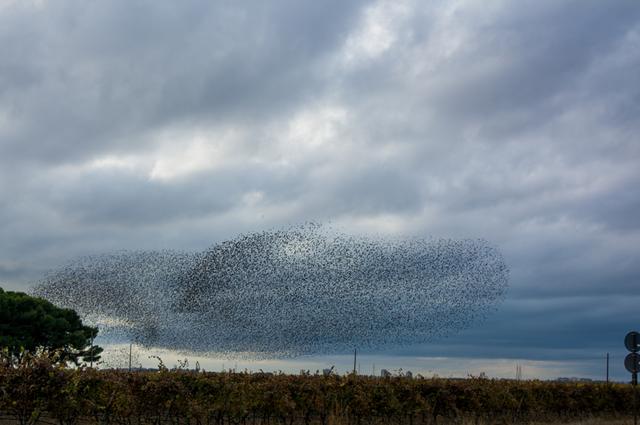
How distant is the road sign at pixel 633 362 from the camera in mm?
28141

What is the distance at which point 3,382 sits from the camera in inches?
653

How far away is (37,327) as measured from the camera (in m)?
45.7

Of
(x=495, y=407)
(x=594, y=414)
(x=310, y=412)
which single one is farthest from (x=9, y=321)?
(x=594, y=414)

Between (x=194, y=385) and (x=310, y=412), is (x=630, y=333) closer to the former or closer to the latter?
(x=310, y=412)

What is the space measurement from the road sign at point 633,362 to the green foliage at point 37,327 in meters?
29.7

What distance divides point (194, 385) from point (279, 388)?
308 centimetres

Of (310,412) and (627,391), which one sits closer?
(310,412)

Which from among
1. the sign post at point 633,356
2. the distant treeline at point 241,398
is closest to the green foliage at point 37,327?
the distant treeline at point 241,398

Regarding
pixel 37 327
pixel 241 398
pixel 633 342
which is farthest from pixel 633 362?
pixel 37 327

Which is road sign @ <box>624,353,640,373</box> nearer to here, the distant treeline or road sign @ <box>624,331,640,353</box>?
road sign @ <box>624,331,640,353</box>

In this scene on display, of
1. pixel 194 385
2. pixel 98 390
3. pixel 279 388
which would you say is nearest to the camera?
pixel 98 390

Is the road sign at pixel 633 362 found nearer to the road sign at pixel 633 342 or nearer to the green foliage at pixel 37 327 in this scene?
the road sign at pixel 633 342

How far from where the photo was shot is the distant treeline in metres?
17.1

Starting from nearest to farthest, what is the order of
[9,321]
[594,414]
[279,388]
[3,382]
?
1. [3,382]
2. [279,388]
3. [594,414]
4. [9,321]
